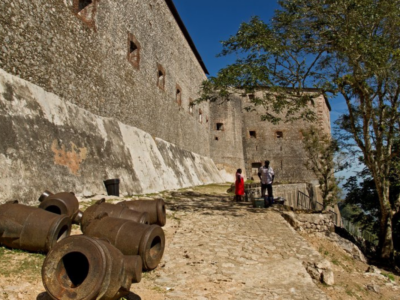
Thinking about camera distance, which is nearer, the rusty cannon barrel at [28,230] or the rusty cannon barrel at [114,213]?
the rusty cannon barrel at [28,230]

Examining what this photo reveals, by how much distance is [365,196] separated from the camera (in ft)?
46.0

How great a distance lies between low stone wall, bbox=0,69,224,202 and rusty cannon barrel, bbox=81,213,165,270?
2.27 meters

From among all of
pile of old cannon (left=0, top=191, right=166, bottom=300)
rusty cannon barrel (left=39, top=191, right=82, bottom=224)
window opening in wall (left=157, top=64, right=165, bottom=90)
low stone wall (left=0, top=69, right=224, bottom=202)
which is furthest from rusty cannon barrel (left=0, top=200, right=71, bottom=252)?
window opening in wall (left=157, top=64, right=165, bottom=90)

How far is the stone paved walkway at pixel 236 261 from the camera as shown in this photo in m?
3.11

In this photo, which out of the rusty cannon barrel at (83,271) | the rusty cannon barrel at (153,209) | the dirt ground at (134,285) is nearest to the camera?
the rusty cannon barrel at (83,271)

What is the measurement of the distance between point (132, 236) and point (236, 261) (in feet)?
4.84

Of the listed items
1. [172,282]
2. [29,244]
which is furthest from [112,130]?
[172,282]

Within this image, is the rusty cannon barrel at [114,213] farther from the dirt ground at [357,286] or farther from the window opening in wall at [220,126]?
the window opening in wall at [220,126]

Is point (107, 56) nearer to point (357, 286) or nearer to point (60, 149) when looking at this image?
point (60, 149)

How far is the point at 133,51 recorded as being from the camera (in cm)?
1159

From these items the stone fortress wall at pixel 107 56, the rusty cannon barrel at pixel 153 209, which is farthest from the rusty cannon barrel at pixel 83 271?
the stone fortress wall at pixel 107 56

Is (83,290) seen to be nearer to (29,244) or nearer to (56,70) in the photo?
(29,244)

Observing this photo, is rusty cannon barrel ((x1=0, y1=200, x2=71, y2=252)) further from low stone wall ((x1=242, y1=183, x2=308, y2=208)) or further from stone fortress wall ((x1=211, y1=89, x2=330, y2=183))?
stone fortress wall ((x1=211, y1=89, x2=330, y2=183))

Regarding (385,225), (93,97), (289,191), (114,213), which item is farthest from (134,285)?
(289,191)
